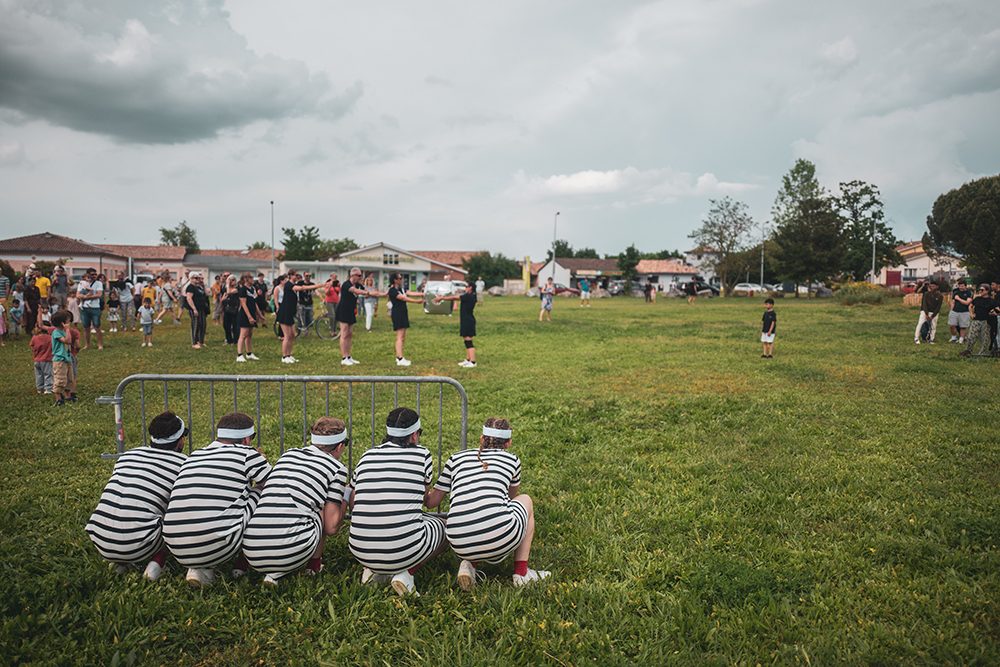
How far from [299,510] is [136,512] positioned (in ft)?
3.66

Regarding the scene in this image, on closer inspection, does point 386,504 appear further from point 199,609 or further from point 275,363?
point 275,363

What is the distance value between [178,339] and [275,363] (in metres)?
6.60

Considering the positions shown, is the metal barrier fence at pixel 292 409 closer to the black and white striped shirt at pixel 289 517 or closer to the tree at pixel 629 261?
the black and white striped shirt at pixel 289 517

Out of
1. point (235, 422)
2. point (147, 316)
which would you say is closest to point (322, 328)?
point (147, 316)

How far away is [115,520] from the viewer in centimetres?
396

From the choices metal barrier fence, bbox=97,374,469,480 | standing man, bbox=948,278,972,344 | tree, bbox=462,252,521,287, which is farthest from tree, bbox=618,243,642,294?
metal barrier fence, bbox=97,374,469,480

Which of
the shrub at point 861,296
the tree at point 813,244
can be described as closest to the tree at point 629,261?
the tree at point 813,244

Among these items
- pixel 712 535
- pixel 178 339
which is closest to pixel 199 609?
pixel 712 535

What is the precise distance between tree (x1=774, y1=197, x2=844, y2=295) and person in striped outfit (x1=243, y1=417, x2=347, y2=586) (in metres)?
57.0

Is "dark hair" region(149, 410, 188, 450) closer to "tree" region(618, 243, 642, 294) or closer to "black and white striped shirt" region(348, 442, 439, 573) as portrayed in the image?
"black and white striped shirt" region(348, 442, 439, 573)

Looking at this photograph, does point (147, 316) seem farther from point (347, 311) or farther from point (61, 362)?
point (61, 362)

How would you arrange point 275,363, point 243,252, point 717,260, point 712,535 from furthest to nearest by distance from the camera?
1. point 243,252
2. point 717,260
3. point 275,363
4. point 712,535

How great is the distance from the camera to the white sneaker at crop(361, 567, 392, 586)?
4012mm

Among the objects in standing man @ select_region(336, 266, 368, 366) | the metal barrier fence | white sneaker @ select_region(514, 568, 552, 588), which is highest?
standing man @ select_region(336, 266, 368, 366)
